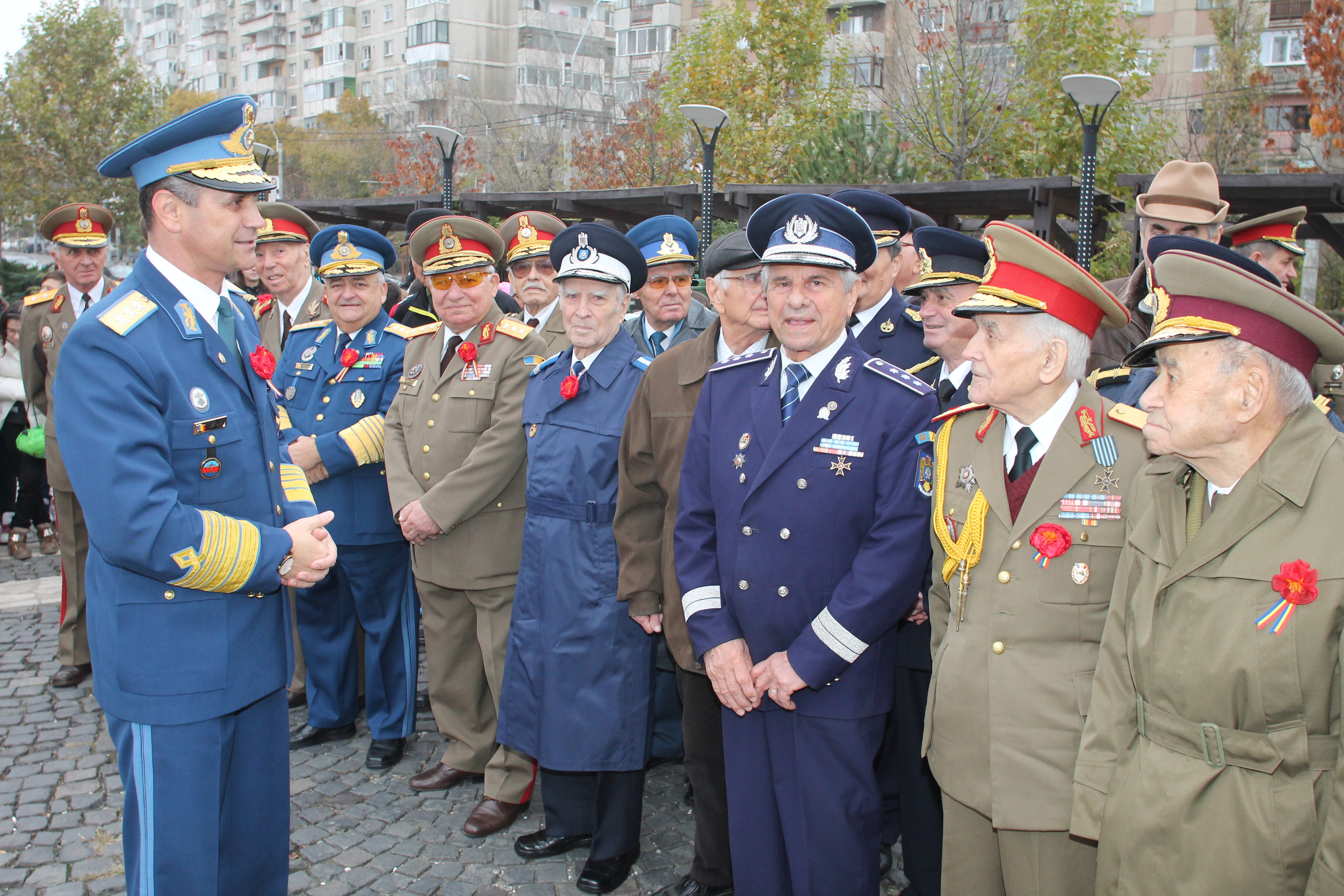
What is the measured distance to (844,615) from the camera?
2924 millimetres

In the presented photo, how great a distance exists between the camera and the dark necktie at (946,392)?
379cm

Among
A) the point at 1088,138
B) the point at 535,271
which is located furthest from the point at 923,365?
the point at 1088,138

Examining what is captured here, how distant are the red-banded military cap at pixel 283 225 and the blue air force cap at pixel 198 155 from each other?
2.99m

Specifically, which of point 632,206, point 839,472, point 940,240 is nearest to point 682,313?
point 940,240

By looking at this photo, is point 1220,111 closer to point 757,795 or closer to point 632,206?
point 632,206

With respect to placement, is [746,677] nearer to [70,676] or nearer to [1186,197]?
[1186,197]

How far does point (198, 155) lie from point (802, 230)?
1.75 meters

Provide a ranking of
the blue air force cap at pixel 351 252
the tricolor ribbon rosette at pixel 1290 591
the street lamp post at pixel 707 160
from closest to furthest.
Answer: the tricolor ribbon rosette at pixel 1290 591 < the blue air force cap at pixel 351 252 < the street lamp post at pixel 707 160

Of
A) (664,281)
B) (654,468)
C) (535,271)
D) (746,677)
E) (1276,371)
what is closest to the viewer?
(1276,371)

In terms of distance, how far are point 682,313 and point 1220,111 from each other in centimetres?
2359

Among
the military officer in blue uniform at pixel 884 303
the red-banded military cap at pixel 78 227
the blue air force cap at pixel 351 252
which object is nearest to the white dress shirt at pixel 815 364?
the military officer in blue uniform at pixel 884 303

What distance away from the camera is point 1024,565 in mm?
2619

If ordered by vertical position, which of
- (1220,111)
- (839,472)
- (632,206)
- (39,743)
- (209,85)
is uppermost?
(209,85)

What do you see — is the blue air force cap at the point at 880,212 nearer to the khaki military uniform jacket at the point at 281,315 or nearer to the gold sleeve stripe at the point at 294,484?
the gold sleeve stripe at the point at 294,484
